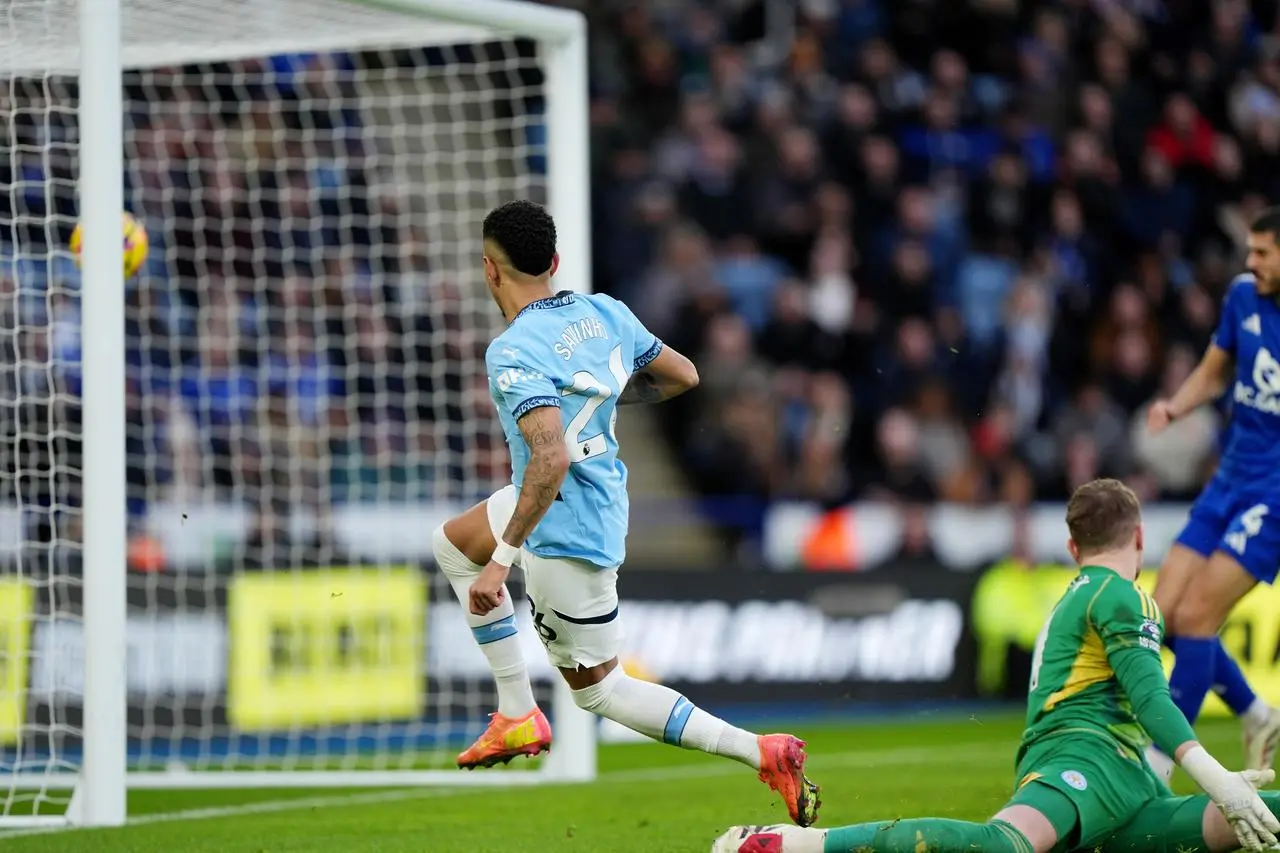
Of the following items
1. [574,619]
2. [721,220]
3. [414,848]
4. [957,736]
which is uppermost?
[721,220]

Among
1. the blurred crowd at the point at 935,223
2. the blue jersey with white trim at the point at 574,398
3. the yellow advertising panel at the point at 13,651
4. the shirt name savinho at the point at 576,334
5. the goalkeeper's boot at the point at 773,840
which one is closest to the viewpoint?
the goalkeeper's boot at the point at 773,840

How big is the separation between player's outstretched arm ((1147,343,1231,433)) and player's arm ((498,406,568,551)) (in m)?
3.30

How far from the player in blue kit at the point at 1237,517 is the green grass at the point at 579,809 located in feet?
3.45

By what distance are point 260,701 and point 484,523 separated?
6038 millimetres

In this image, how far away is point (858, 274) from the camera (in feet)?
57.4

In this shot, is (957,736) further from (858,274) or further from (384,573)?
(858,274)

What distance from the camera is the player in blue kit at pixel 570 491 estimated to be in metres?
5.27

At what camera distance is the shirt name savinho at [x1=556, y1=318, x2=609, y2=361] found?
17.8ft

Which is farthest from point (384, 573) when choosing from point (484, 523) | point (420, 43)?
point (484, 523)

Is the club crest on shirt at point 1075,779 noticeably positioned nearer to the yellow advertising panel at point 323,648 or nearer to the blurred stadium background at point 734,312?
the blurred stadium background at point 734,312

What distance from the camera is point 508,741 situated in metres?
5.93

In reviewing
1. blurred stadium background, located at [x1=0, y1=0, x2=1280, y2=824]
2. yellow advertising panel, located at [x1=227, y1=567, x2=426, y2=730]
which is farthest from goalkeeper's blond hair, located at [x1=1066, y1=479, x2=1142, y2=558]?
yellow advertising panel, located at [x1=227, y1=567, x2=426, y2=730]

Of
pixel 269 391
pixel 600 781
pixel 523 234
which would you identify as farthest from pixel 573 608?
pixel 269 391

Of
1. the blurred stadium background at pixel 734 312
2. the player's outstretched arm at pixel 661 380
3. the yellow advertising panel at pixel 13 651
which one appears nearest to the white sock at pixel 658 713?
the player's outstretched arm at pixel 661 380
